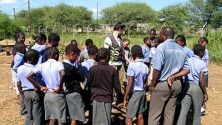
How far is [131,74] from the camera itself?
6324 mm

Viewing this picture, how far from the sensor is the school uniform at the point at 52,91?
597cm

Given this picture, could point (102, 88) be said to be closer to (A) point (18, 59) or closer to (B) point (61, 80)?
(B) point (61, 80)

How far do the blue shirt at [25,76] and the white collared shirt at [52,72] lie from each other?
1.17ft

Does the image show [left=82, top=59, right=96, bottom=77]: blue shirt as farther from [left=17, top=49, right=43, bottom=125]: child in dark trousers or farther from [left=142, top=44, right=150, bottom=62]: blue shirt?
[left=142, top=44, right=150, bottom=62]: blue shirt

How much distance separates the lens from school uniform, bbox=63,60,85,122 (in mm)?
5996

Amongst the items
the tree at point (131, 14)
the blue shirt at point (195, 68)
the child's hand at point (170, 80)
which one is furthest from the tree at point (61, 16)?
the child's hand at point (170, 80)

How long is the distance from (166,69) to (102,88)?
1.07m

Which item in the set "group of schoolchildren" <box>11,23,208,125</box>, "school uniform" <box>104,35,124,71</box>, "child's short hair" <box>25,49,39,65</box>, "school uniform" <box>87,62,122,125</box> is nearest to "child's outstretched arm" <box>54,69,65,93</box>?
"group of schoolchildren" <box>11,23,208,125</box>

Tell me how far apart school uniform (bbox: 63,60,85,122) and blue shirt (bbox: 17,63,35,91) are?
71 centimetres

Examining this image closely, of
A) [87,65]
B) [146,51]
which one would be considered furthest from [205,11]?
[87,65]

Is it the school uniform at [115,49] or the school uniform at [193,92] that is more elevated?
the school uniform at [115,49]

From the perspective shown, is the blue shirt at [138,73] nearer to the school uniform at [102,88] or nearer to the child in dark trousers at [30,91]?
the school uniform at [102,88]

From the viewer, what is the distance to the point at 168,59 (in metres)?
6.13

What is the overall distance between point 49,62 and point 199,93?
2670 millimetres
